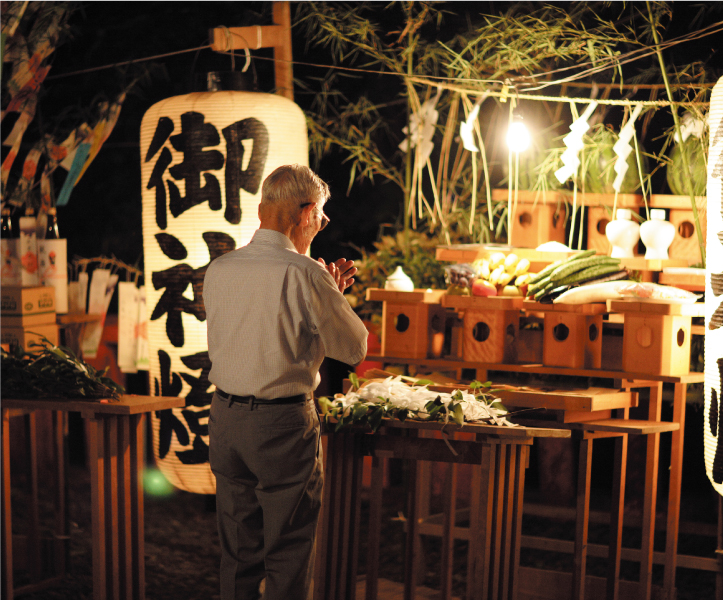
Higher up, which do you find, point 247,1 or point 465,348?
point 247,1

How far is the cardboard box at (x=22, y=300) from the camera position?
470 cm

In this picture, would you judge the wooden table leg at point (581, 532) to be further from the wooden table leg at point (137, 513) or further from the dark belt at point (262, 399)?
the wooden table leg at point (137, 513)

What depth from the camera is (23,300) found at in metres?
4.71

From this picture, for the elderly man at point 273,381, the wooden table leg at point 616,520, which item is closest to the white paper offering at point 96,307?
the elderly man at point 273,381

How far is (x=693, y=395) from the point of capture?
492cm

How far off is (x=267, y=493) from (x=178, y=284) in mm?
1848

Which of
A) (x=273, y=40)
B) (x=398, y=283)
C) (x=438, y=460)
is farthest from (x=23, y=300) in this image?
(x=438, y=460)

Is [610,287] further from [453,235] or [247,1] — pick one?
[247,1]

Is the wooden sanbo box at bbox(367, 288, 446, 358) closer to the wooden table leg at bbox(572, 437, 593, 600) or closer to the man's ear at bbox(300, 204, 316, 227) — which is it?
the wooden table leg at bbox(572, 437, 593, 600)

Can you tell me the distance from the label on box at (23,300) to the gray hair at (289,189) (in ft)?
7.96

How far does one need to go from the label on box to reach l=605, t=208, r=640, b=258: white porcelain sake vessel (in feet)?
10.1

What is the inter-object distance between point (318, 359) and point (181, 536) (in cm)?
299

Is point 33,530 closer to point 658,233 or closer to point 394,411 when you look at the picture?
point 394,411

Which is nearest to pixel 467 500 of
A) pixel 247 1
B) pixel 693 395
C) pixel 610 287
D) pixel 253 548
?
pixel 693 395
